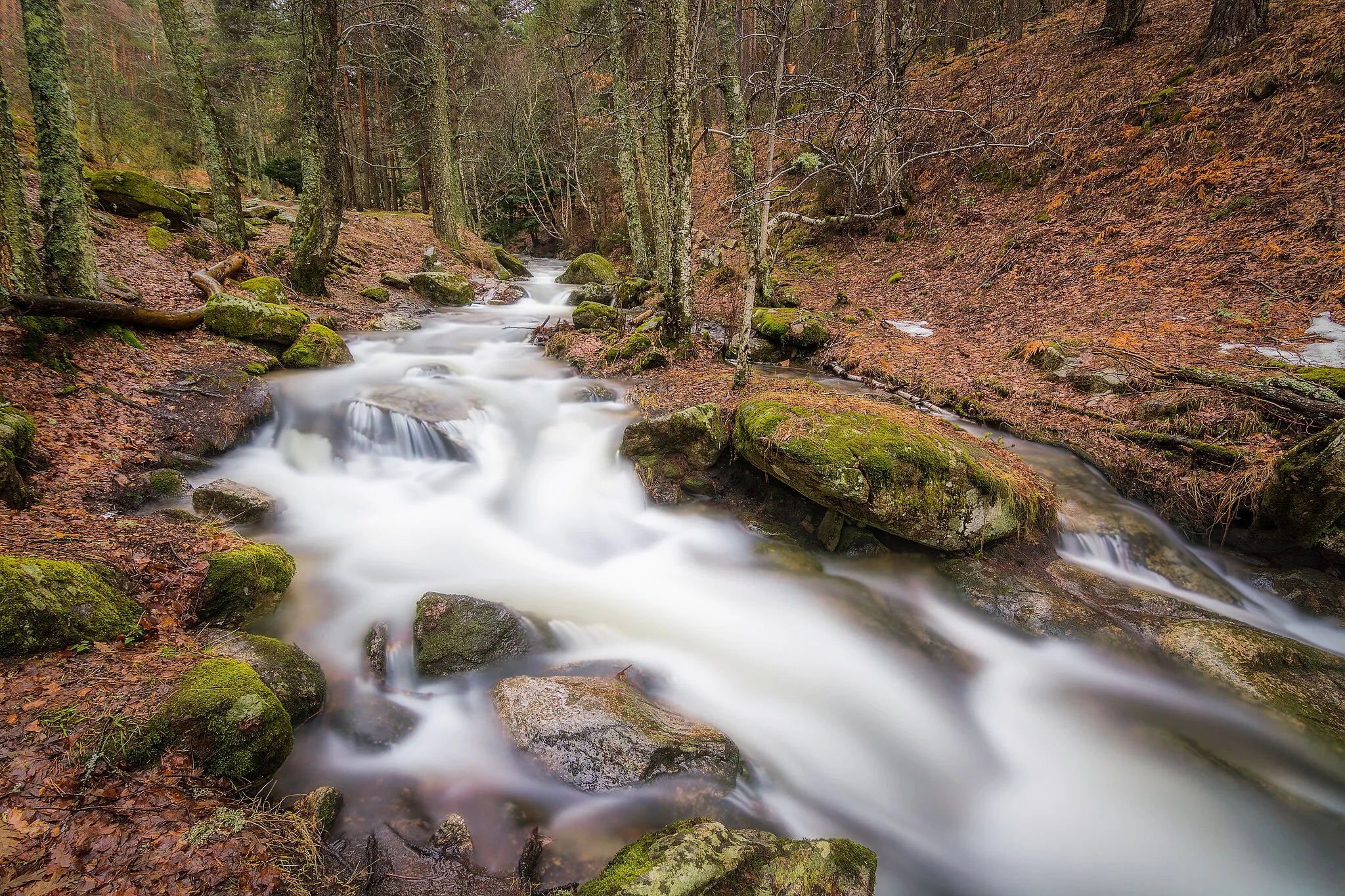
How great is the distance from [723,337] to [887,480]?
19.7ft

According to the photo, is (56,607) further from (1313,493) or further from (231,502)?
(1313,493)

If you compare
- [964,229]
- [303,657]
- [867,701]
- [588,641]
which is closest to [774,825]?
[867,701]

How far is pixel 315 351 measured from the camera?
8445 millimetres

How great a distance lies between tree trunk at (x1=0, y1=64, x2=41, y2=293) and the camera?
532 centimetres

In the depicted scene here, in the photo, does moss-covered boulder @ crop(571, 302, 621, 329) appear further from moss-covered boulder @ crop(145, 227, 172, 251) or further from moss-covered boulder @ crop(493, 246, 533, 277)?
moss-covered boulder @ crop(493, 246, 533, 277)

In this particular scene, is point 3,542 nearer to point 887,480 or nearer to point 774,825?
point 774,825

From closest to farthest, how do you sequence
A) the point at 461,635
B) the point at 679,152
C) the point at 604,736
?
the point at 604,736, the point at 461,635, the point at 679,152

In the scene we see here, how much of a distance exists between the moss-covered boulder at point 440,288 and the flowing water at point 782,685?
293 inches

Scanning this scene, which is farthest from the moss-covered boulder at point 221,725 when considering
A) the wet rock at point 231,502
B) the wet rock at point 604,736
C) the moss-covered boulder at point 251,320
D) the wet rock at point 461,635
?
the moss-covered boulder at point 251,320

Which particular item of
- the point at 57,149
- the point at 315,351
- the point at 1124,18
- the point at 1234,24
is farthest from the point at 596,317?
the point at 1124,18

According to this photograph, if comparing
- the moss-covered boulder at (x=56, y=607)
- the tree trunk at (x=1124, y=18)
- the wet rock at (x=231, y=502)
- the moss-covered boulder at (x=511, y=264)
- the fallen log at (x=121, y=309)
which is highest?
the tree trunk at (x=1124, y=18)

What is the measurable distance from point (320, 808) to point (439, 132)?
1894 cm

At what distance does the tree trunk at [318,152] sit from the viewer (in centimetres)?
944

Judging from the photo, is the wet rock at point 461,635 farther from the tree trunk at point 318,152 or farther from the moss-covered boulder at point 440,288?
the moss-covered boulder at point 440,288
